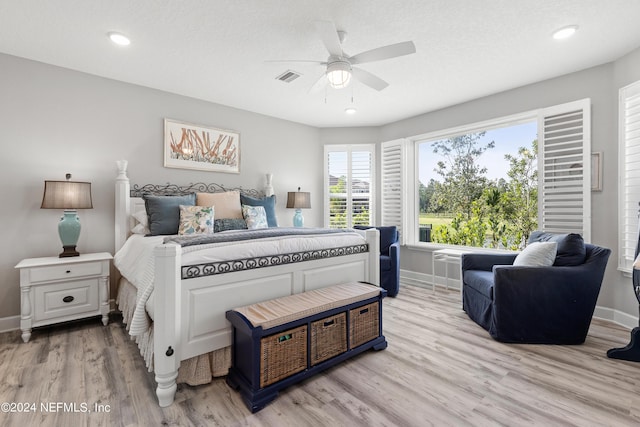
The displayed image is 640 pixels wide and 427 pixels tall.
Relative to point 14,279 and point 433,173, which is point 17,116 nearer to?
point 14,279

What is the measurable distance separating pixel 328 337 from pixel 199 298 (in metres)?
0.93

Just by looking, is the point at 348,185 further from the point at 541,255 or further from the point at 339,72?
the point at 541,255

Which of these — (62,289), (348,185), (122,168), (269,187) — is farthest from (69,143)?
(348,185)

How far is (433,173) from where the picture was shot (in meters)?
4.79

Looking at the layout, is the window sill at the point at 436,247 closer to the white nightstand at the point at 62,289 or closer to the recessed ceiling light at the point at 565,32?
the recessed ceiling light at the point at 565,32

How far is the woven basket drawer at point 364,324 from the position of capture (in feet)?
7.44

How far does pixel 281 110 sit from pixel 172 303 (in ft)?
11.4

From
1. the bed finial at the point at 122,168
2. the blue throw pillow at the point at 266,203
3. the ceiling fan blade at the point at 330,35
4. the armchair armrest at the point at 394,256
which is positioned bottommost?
the armchair armrest at the point at 394,256

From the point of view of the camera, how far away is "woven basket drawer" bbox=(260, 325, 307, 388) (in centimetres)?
177

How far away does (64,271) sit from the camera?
275 cm

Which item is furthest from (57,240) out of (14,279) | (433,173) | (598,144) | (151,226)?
(598,144)

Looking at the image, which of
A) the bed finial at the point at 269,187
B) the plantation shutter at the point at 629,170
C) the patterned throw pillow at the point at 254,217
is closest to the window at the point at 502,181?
the plantation shutter at the point at 629,170

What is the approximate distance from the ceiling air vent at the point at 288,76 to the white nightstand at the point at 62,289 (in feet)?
8.73

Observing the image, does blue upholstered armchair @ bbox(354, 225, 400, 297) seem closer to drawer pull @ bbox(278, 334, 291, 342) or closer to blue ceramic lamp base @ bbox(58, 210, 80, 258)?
drawer pull @ bbox(278, 334, 291, 342)
